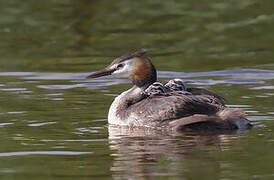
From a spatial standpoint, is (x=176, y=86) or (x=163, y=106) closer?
(x=163, y=106)

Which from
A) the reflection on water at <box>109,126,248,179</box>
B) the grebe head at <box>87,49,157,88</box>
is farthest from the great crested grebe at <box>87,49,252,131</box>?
the reflection on water at <box>109,126,248,179</box>

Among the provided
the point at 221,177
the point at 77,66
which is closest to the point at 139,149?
the point at 221,177

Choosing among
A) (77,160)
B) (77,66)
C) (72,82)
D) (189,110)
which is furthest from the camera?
(77,66)

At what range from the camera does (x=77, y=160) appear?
998cm

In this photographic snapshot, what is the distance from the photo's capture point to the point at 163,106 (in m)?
12.1

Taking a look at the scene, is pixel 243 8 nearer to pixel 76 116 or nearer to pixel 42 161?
pixel 76 116

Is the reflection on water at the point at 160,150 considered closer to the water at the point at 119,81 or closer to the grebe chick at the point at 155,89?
the water at the point at 119,81

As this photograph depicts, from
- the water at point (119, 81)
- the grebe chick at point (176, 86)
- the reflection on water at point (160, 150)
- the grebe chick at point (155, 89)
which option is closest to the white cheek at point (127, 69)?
the grebe chick at point (155, 89)

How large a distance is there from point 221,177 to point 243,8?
1505 centimetres

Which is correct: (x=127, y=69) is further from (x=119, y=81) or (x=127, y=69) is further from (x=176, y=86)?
(x=119, y=81)

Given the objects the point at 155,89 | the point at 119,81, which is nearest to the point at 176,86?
the point at 155,89

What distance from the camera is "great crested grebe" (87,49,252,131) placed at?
11812 mm

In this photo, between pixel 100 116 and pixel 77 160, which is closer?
pixel 77 160

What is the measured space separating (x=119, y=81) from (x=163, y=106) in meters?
5.37
